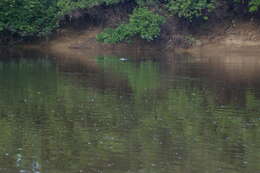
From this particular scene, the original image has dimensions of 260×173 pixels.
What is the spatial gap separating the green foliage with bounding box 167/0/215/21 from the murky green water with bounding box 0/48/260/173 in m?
9.33

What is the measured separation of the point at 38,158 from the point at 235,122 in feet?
19.8

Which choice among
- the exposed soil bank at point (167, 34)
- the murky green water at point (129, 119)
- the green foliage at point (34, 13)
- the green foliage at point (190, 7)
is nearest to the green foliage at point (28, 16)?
the green foliage at point (34, 13)

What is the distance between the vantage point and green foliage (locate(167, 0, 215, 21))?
3766 cm

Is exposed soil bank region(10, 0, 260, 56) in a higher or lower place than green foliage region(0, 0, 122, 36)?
lower

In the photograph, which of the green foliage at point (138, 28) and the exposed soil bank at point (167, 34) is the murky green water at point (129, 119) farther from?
the exposed soil bank at point (167, 34)

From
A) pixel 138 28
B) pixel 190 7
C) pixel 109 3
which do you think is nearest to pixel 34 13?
pixel 109 3

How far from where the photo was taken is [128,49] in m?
39.0

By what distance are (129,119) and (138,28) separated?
21077mm

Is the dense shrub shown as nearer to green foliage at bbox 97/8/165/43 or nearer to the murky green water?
green foliage at bbox 97/8/165/43

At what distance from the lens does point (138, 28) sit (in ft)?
123

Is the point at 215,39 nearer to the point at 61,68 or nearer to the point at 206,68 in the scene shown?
the point at 206,68

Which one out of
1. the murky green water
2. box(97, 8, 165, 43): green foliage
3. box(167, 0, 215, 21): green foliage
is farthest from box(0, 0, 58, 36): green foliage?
the murky green water

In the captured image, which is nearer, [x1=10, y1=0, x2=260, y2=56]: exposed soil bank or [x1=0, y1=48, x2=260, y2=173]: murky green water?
[x1=0, y1=48, x2=260, y2=173]: murky green water

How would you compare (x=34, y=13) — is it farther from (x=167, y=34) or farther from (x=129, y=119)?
(x=129, y=119)
